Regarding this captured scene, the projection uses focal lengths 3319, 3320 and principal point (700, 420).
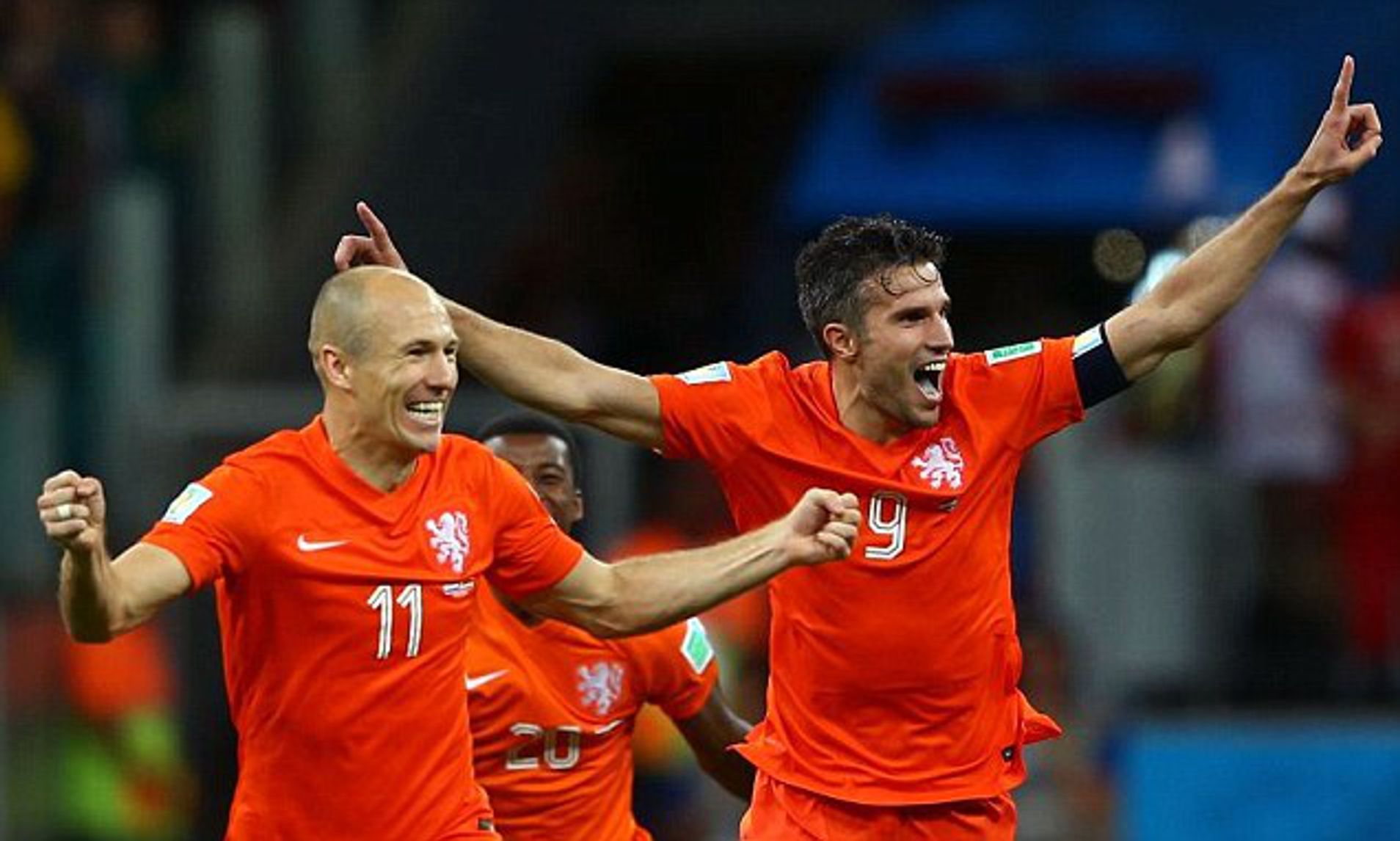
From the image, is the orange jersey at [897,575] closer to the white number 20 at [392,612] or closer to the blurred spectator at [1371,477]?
the white number 20 at [392,612]

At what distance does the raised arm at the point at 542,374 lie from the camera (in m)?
7.59

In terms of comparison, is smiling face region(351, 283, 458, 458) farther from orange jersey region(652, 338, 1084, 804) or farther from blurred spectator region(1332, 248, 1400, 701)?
blurred spectator region(1332, 248, 1400, 701)

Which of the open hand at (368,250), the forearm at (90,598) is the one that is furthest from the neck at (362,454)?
the forearm at (90,598)

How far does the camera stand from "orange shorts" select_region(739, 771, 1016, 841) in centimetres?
754

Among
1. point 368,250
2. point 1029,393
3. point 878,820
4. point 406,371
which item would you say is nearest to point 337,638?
point 406,371

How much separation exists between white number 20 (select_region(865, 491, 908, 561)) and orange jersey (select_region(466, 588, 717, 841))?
882mm

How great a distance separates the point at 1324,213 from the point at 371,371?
25.3 ft

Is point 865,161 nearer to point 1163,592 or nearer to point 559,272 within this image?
point 559,272

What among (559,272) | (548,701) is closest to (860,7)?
(559,272)

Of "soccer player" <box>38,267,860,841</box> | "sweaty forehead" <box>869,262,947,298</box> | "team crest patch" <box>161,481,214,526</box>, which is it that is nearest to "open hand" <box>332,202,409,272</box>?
"soccer player" <box>38,267,860,841</box>

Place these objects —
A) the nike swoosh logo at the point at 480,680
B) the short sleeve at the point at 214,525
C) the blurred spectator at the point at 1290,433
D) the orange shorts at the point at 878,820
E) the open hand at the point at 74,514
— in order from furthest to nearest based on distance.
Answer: the blurred spectator at the point at 1290,433 < the nike swoosh logo at the point at 480,680 < the orange shorts at the point at 878,820 < the short sleeve at the point at 214,525 < the open hand at the point at 74,514

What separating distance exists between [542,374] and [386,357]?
0.65 m

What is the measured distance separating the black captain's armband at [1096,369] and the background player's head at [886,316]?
0.31 metres

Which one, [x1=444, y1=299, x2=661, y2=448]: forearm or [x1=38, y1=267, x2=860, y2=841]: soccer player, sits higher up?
[x1=444, y1=299, x2=661, y2=448]: forearm
